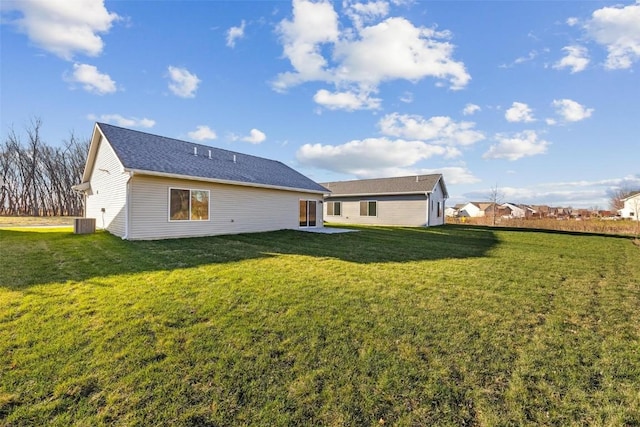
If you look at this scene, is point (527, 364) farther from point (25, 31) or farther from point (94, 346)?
point (25, 31)

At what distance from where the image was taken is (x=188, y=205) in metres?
11.1

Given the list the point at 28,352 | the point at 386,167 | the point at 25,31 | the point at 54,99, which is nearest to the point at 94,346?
the point at 28,352

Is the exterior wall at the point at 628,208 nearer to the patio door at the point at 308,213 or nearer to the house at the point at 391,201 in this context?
the house at the point at 391,201

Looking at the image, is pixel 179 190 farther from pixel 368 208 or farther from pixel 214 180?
pixel 368 208

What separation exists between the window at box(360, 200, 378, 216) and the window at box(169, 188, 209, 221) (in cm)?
1411

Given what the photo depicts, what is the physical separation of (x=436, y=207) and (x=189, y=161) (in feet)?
58.6

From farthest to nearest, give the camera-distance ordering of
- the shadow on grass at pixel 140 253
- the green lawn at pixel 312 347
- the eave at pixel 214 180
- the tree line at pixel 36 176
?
the tree line at pixel 36 176 < the eave at pixel 214 180 < the shadow on grass at pixel 140 253 < the green lawn at pixel 312 347

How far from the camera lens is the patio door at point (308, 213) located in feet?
52.1

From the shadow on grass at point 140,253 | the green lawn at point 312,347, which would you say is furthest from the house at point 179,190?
the green lawn at point 312,347

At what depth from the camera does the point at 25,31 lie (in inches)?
433

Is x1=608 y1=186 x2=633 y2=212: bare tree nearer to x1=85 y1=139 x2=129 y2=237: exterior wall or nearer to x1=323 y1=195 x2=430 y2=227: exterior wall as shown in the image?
x1=323 y1=195 x2=430 y2=227: exterior wall

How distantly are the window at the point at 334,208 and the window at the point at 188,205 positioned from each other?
47.1 ft

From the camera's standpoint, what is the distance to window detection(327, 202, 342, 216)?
24.6 metres

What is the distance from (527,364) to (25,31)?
57.0 feet
